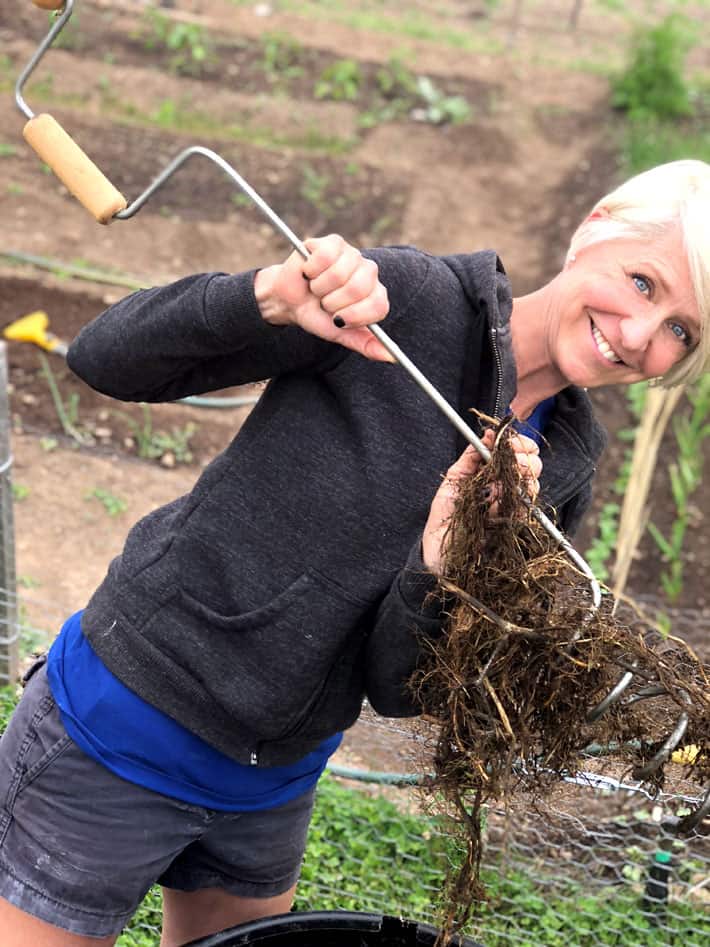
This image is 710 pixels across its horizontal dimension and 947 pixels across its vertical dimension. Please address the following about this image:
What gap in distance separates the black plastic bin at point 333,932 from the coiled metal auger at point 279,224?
0.41 metres

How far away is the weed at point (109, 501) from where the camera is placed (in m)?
3.87

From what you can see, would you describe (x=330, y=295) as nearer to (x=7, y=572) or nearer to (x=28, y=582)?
(x=7, y=572)

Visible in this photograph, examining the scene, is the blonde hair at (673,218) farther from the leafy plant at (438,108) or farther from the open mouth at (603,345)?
the leafy plant at (438,108)

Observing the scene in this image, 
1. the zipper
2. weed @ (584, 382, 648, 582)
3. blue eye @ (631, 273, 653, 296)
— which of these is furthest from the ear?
weed @ (584, 382, 648, 582)

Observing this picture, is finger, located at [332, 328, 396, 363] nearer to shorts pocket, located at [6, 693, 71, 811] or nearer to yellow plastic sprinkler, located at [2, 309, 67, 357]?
shorts pocket, located at [6, 693, 71, 811]

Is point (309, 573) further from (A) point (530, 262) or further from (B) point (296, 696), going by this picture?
(A) point (530, 262)

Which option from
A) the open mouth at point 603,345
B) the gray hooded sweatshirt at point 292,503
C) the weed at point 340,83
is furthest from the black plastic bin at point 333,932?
the weed at point 340,83

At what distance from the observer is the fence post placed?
262cm

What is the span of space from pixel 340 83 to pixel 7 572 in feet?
15.9

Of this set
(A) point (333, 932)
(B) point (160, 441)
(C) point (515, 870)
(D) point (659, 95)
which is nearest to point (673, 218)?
(A) point (333, 932)

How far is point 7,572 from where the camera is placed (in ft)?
9.07

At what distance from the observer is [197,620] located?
1.53 meters

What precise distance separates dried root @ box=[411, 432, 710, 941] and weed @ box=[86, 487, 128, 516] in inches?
98.2

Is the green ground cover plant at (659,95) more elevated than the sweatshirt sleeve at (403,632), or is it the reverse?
the sweatshirt sleeve at (403,632)
